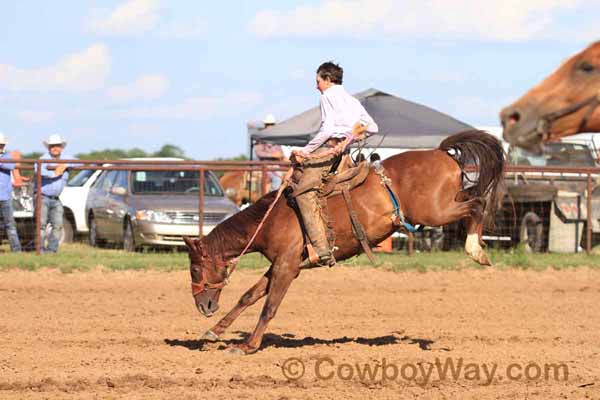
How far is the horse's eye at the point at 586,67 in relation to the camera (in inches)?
198

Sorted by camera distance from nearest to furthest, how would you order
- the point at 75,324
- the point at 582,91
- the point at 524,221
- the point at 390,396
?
the point at 582,91 < the point at 390,396 < the point at 75,324 < the point at 524,221

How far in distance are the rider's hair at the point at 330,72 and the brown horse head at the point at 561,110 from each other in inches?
173

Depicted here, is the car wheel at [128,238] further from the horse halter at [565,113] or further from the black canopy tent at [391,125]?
the horse halter at [565,113]

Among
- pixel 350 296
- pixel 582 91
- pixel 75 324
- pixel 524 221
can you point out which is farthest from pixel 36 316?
pixel 524 221

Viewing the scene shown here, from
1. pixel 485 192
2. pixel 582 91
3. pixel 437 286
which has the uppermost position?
pixel 582 91

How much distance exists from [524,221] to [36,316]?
9.81m

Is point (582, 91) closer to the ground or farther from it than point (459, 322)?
farther from it

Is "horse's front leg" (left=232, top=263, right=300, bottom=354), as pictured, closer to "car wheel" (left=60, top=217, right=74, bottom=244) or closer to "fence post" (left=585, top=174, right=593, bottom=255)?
"fence post" (left=585, top=174, right=593, bottom=255)

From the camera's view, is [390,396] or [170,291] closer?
[390,396]

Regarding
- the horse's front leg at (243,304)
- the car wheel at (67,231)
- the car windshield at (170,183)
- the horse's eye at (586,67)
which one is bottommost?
the car wheel at (67,231)

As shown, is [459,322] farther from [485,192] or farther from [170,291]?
[170,291]

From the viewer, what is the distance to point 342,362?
8758 millimetres

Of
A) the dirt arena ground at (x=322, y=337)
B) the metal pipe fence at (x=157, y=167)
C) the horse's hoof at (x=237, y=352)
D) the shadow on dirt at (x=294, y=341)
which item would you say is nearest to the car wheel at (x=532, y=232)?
the dirt arena ground at (x=322, y=337)

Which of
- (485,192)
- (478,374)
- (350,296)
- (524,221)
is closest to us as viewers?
(478,374)
